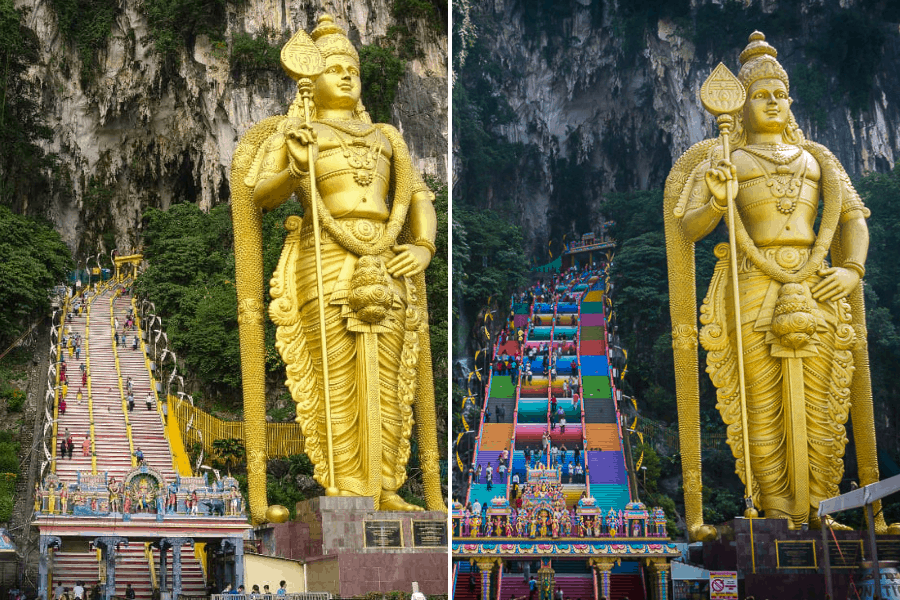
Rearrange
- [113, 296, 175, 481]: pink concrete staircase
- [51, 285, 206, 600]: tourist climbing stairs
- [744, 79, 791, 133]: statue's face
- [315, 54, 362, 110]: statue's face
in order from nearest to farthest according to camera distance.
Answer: [744, 79, 791, 133]: statue's face → [315, 54, 362, 110]: statue's face → [51, 285, 206, 600]: tourist climbing stairs → [113, 296, 175, 481]: pink concrete staircase

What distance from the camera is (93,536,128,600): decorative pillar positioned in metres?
9.42

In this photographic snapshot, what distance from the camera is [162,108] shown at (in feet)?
79.7

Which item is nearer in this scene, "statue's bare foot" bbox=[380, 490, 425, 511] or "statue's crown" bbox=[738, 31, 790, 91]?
"statue's bare foot" bbox=[380, 490, 425, 511]

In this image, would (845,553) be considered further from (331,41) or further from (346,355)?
(331,41)

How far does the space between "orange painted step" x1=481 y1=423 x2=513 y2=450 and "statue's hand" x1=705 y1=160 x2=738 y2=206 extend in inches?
127

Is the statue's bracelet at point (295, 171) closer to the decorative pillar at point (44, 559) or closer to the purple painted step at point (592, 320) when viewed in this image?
the decorative pillar at point (44, 559)

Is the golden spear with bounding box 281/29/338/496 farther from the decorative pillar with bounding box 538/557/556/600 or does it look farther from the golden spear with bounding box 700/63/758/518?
the golden spear with bounding box 700/63/758/518

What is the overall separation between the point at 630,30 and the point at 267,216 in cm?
834

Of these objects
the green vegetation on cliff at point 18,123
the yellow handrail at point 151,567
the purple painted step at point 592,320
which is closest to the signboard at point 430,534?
the yellow handrail at point 151,567

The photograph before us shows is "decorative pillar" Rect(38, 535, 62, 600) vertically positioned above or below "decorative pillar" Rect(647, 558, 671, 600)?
above

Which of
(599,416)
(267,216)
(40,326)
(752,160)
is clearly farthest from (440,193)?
(752,160)

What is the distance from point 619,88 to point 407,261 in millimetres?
4703

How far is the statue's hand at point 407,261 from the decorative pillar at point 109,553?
3231 mm

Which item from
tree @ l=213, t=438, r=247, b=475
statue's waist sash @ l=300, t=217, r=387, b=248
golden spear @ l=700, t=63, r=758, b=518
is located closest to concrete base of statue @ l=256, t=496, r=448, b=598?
statue's waist sash @ l=300, t=217, r=387, b=248
